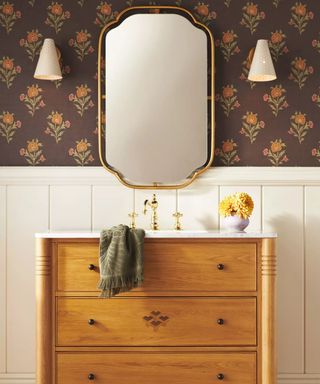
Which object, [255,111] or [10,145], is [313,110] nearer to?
[255,111]

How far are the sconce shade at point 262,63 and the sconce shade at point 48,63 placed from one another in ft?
3.51

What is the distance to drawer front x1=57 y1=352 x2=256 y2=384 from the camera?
278 cm

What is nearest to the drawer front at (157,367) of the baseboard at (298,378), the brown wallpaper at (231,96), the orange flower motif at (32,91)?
the baseboard at (298,378)

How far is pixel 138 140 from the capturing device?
3258mm

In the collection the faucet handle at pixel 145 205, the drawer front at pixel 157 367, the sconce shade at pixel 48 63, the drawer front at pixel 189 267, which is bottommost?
the drawer front at pixel 157 367

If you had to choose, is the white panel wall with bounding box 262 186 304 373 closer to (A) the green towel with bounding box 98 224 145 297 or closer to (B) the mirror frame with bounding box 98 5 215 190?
(B) the mirror frame with bounding box 98 5 215 190

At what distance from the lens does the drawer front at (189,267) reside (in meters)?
2.78

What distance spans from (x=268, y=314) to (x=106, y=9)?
1915 mm

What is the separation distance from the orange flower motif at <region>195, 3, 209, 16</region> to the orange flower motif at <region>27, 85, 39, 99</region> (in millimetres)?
Result: 1030

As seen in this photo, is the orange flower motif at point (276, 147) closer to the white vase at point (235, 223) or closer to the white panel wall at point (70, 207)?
the white vase at point (235, 223)

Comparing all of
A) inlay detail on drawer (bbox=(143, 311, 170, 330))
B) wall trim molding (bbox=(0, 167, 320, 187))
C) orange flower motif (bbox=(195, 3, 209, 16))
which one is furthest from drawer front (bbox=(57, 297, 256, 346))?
orange flower motif (bbox=(195, 3, 209, 16))

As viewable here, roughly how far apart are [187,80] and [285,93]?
1.87 ft

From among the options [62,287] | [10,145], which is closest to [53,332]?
[62,287]

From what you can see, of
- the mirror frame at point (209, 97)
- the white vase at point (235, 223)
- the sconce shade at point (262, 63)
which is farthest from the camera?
the mirror frame at point (209, 97)
